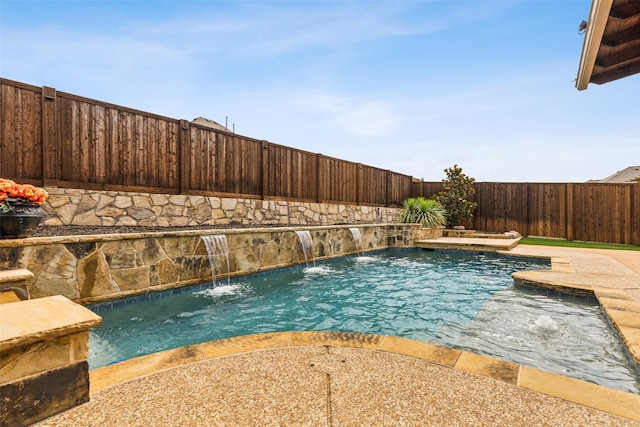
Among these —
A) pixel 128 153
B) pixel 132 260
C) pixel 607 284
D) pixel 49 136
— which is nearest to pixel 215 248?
pixel 132 260

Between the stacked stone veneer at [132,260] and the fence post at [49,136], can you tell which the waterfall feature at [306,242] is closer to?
the stacked stone veneer at [132,260]

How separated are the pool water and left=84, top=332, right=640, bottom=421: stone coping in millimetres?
647

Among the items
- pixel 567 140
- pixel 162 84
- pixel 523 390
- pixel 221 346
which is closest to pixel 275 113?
pixel 162 84

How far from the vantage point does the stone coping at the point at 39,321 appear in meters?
1.38

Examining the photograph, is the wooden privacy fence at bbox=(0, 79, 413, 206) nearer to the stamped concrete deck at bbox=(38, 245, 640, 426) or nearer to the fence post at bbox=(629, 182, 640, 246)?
the stamped concrete deck at bbox=(38, 245, 640, 426)

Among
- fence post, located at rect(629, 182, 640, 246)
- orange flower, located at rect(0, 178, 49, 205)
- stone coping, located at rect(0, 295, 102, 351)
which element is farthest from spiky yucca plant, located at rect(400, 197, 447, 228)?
stone coping, located at rect(0, 295, 102, 351)

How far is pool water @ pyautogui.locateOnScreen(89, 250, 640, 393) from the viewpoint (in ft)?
8.28

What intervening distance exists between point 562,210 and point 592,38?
11045 millimetres

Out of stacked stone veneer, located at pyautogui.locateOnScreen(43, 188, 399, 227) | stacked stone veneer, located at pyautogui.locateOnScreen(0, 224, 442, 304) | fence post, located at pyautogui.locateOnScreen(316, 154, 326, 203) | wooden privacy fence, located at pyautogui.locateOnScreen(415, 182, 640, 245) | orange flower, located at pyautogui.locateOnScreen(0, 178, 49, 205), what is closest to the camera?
orange flower, located at pyautogui.locateOnScreen(0, 178, 49, 205)

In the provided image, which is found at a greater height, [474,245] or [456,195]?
[456,195]

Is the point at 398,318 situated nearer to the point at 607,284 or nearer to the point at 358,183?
the point at 607,284

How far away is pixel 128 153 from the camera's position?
5699 millimetres

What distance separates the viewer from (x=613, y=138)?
14766 millimetres

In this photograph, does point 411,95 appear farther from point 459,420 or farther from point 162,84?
point 459,420
